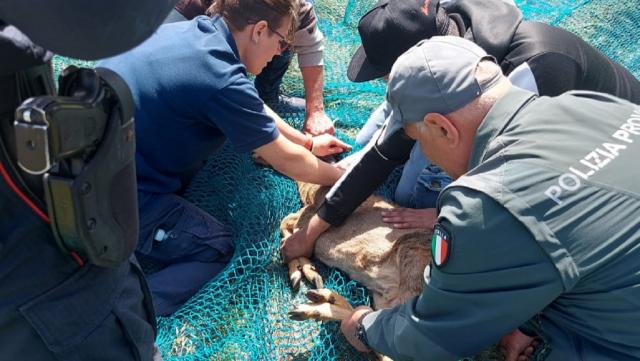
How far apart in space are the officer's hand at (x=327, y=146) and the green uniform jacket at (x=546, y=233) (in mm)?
1764

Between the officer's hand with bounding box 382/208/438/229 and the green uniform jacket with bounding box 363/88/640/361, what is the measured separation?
1151 millimetres

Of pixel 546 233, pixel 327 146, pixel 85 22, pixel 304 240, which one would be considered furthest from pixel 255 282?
pixel 85 22

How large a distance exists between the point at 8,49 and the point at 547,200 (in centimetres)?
172

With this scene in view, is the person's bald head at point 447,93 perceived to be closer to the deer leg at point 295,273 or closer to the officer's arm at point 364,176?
the officer's arm at point 364,176

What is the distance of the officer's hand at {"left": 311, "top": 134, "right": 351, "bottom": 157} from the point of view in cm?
400

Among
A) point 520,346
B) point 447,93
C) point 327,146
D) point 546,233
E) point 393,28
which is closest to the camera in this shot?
point 546,233

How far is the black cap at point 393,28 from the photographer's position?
11.3 ft

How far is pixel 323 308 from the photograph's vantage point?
127 inches

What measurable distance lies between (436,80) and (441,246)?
0.70m

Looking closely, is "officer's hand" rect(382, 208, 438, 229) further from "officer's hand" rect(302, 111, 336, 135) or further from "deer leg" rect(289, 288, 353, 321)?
"officer's hand" rect(302, 111, 336, 135)

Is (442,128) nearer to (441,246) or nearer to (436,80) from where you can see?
(436,80)

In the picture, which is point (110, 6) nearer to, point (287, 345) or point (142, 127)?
point (142, 127)

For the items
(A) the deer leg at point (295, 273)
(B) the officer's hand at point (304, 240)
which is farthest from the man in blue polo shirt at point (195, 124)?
(A) the deer leg at point (295, 273)

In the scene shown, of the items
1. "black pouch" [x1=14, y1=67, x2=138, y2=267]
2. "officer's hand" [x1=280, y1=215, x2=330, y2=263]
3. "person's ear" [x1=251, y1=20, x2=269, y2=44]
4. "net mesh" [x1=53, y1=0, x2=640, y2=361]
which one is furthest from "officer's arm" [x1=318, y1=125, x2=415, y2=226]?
"black pouch" [x1=14, y1=67, x2=138, y2=267]
